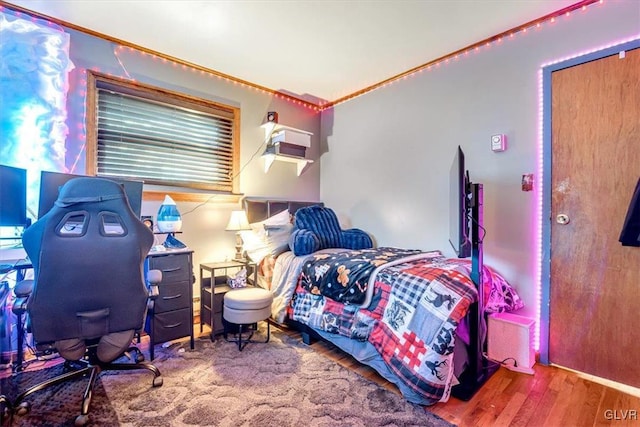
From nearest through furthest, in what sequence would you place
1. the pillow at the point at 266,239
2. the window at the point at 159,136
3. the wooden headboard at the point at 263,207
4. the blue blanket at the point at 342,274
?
the blue blanket at the point at 342,274
the window at the point at 159,136
the pillow at the point at 266,239
the wooden headboard at the point at 263,207

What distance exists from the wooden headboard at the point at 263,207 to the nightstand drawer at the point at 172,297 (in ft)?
3.84

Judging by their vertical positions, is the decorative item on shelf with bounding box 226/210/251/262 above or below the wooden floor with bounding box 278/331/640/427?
above

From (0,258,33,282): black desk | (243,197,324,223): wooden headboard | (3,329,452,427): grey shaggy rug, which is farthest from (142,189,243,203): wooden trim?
(3,329,452,427): grey shaggy rug

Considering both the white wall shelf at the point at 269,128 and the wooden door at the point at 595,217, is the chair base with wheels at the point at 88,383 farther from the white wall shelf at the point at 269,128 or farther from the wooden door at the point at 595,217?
the wooden door at the point at 595,217

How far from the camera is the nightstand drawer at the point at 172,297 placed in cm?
232

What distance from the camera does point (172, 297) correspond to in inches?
93.4

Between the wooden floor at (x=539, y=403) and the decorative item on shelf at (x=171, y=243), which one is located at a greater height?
the decorative item on shelf at (x=171, y=243)

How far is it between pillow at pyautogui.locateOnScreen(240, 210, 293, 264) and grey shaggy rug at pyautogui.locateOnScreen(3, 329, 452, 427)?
101 centimetres

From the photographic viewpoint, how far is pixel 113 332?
1.63 metres

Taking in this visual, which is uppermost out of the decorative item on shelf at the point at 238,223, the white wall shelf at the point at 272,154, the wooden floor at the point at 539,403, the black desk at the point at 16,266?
the white wall shelf at the point at 272,154

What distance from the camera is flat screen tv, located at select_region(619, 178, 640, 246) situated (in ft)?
6.13

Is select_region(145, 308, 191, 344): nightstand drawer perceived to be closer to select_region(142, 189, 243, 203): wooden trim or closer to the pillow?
the pillow

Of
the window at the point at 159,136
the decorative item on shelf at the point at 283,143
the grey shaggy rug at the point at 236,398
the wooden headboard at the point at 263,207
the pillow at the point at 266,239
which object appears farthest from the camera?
the decorative item on shelf at the point at 283,143

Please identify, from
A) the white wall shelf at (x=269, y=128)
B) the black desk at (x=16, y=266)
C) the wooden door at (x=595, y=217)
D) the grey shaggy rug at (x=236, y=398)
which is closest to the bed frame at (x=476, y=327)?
the grey shaggy rug at (x=236, y=398)
